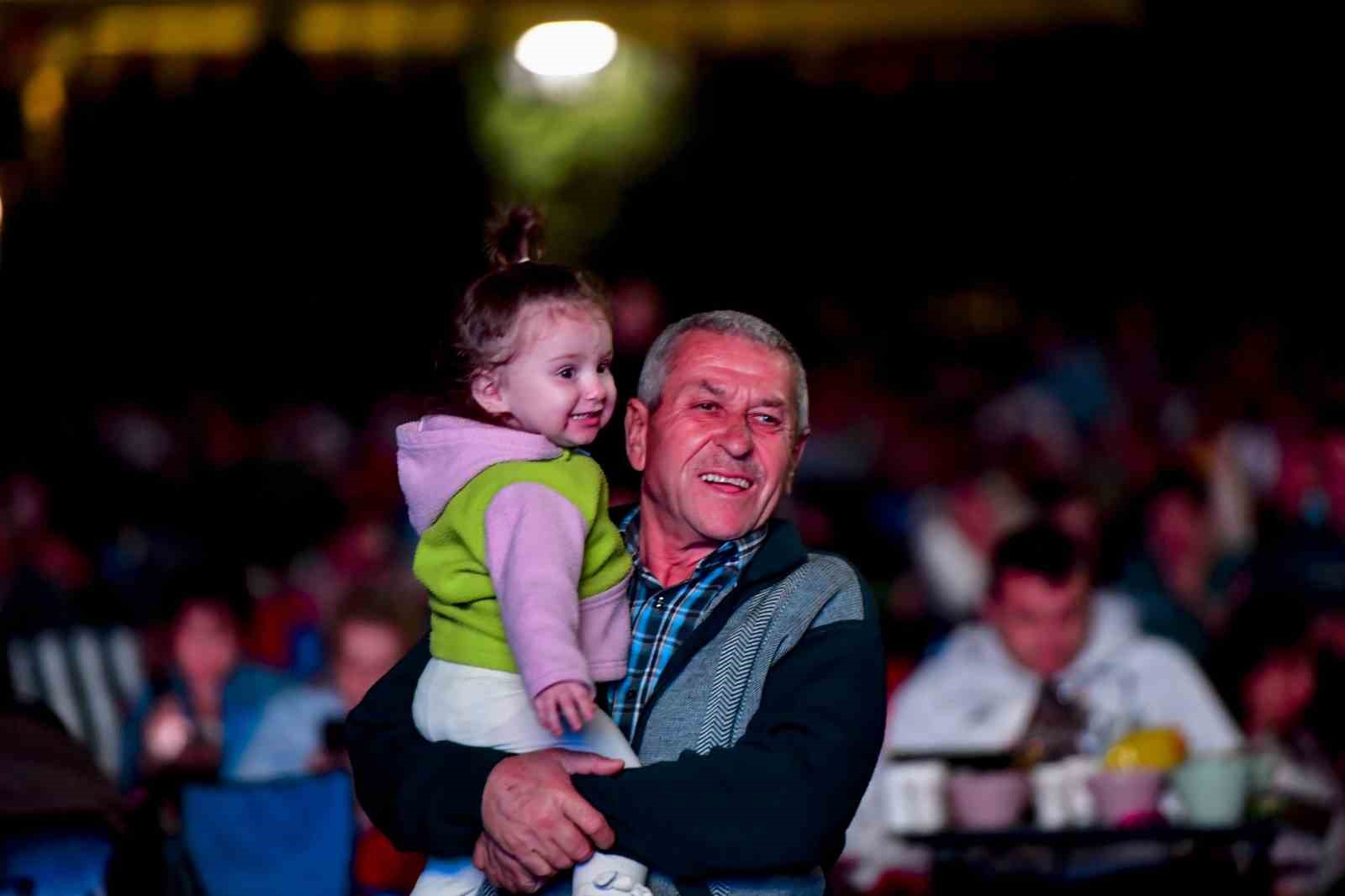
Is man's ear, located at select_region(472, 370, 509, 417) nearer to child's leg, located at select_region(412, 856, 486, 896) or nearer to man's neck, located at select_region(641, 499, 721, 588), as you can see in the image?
man's neck, located at select_region(641, 499, 721, 588)

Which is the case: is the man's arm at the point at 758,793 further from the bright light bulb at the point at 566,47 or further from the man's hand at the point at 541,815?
the bright light bulb at the point at 566,47

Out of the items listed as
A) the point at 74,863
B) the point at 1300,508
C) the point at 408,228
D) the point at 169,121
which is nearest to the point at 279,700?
the point at 74,863

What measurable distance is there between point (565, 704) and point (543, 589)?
16 cm

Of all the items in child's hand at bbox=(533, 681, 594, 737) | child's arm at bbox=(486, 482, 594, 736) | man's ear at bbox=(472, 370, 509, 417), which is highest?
man's ear at bbox=(472, 370, 509, 417)

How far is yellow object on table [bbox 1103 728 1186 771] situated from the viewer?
4.60m

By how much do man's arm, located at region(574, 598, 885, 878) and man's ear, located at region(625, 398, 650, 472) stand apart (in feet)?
1.93

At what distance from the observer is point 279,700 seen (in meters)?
5.93

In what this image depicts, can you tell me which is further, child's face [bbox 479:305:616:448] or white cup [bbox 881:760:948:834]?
white cup [bbox 881:760:948:834]

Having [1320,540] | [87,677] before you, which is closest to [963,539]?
[1320,540]

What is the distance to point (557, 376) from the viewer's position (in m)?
2.93

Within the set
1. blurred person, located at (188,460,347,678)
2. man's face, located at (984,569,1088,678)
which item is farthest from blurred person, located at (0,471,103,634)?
man's face, located at (984,569,1088,678)

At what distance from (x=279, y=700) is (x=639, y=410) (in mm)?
2961

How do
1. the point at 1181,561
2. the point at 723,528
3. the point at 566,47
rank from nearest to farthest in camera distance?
the point at 723,528
the point at 1181,561
the point at 566,47

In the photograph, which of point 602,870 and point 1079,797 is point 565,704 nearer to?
point 602,870
